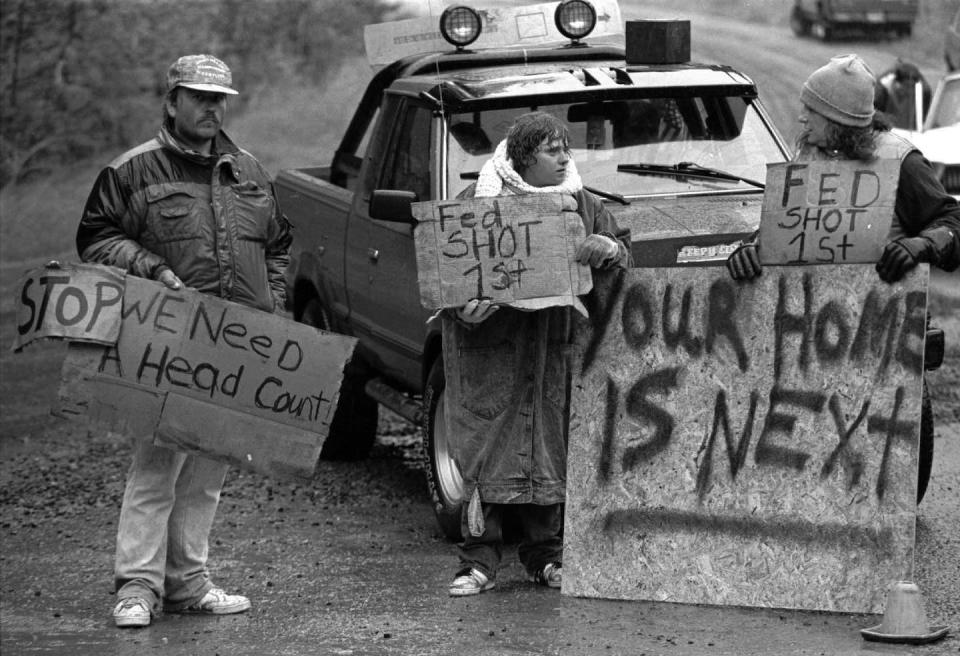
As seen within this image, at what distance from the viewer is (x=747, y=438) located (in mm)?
6293

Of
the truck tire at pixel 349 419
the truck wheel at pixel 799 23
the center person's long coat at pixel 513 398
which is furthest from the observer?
the truck wheel at pixel 799 23

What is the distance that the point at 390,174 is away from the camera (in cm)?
878

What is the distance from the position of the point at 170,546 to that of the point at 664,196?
2847 mm

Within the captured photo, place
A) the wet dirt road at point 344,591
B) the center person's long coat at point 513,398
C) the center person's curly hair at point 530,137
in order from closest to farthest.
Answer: the wet dirt road at point 344,591 → the center person's curly hair at point 530,137 → the center person's long coat at point 513,398

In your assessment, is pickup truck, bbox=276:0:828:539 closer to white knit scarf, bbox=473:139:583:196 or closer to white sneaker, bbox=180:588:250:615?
white knit scarf, bbox=473:139:583:196

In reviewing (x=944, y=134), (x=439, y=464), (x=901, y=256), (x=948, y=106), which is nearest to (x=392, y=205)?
(x=439, y=464)

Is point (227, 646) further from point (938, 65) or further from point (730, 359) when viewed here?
point (938, 65)

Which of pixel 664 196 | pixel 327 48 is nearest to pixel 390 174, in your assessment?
pixel 664 196

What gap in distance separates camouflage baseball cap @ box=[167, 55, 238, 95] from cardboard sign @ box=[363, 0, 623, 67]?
11.5ft

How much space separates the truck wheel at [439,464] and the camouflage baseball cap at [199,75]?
204 centimetres

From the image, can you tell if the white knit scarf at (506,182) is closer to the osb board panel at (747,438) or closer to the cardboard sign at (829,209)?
the osb board panel at (747,438)

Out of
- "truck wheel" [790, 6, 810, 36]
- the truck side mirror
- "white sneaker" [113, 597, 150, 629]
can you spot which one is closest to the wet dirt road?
"white sneaker" [113, 597, 150, 629]

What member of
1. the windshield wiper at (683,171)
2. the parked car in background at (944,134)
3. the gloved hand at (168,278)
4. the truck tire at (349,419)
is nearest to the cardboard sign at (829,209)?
the windshield wiper at (683,171)

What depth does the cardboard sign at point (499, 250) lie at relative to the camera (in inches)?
244
